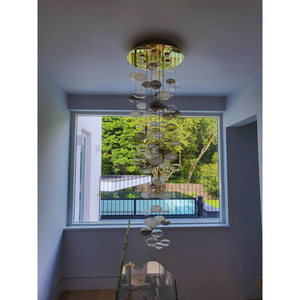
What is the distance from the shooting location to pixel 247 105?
2.35 meters

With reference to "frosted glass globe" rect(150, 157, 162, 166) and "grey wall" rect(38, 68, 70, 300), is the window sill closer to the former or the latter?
"grey wall" rect(38, 68, 70, 300)

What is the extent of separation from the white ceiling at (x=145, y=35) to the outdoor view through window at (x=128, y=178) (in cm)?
98

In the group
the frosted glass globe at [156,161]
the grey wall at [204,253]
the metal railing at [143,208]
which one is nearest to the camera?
the frosted glass globe at [156,161]

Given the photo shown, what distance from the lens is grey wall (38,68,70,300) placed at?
2.09 meters

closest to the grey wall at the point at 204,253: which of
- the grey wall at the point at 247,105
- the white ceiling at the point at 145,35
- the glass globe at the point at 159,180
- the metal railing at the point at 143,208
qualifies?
the metal railing at the point at 143,208

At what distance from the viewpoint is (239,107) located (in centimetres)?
255

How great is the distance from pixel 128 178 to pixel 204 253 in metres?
1.50

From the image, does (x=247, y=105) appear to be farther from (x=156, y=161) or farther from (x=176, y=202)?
(x=176, y=202)

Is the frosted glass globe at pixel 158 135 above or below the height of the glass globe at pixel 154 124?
below

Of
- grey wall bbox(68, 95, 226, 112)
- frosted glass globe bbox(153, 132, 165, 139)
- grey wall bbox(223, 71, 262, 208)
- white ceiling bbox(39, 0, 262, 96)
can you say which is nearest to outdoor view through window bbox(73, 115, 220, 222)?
grey wall bbox(68, 95, 226, 112)

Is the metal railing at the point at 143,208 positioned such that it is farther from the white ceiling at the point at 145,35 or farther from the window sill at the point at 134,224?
the white ceiling at the point at 145,35

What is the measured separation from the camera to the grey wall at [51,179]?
209 centimetres

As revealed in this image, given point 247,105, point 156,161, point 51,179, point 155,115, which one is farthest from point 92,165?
point 247,105

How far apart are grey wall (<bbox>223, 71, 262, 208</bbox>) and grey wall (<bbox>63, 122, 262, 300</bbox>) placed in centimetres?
77
